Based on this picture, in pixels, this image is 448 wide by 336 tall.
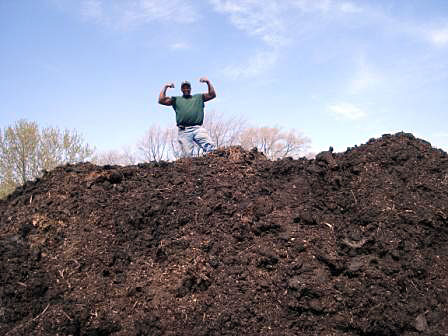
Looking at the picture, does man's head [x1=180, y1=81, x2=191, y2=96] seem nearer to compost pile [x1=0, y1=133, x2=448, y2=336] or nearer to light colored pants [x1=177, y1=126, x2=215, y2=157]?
light colored pants [x1=177, y1=126, x2=215, y2=157]

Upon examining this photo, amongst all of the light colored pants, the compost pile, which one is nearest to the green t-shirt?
the light colored pants

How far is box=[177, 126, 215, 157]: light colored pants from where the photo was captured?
765 cm

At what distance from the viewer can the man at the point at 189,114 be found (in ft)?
24.9

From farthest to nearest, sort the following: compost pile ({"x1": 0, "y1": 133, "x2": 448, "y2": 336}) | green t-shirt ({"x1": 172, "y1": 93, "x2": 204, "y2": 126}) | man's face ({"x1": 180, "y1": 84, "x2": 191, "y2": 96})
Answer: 1. man's face ({"x1": 180, "y1": 84, "x2": 191, "y2": 96})
2. green t-shirt ({"x1": 172, "y1": 93, "x2": 204, "y2": 126})
3. compost pile ({"x1": 0, "y1": 133, "x2": 448, "y2": 336})

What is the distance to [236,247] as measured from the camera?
163 inches

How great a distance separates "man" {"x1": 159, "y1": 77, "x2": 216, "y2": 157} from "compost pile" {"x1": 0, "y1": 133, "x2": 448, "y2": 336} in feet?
7.39

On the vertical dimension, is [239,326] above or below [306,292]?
below

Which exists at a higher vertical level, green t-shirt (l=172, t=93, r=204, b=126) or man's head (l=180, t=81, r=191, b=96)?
man's head (l=180, t=81, r=191, b=96)

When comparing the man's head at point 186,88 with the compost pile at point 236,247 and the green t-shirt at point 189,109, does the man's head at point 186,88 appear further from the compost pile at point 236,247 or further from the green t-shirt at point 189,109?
the compost pile at point 236,247

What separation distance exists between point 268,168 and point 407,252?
1981mm

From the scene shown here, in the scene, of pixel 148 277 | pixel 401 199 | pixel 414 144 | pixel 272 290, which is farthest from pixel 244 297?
pixel 414 144

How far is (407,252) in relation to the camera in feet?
12.8

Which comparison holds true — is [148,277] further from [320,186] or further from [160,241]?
[320,186]

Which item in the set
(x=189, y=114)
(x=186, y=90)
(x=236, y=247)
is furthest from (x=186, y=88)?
(x=236, y=247)
